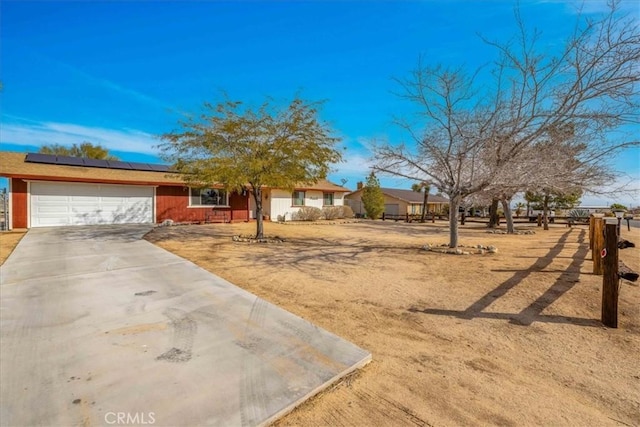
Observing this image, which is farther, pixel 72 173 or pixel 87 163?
pixel 87 163

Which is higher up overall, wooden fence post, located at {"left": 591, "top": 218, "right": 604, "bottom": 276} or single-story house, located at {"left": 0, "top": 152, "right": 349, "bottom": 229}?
single-story house, located at {"left": 0, "top": 152, "right": 349, "bottom": 229}

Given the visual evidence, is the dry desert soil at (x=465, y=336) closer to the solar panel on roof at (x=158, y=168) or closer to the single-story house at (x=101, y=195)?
the single-story house at (x=101, y=195)

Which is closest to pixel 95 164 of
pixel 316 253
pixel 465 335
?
pixel 316 253

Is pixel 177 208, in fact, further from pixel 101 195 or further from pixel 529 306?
pixel 529 306

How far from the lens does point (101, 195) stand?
16.0 meters

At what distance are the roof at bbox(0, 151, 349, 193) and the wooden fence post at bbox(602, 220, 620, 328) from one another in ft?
31.6

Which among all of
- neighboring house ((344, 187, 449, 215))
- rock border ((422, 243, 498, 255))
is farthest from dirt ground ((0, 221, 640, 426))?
neighboring house ((344, 187, 449, 215))

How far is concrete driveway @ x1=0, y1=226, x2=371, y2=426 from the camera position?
2426 mm

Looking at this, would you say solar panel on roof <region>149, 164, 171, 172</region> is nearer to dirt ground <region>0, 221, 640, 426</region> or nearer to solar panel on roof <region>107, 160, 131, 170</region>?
solar panel on roof <region>107, 160, 131, 170</region>

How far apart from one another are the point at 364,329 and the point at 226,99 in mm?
9990

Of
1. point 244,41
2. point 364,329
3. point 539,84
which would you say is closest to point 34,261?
point 364,329

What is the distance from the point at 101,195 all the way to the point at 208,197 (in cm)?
561

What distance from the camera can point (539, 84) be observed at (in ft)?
27.2

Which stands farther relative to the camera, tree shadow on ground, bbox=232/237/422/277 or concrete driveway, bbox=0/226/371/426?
tree shadow on ground, bbox=232/237/422/277
